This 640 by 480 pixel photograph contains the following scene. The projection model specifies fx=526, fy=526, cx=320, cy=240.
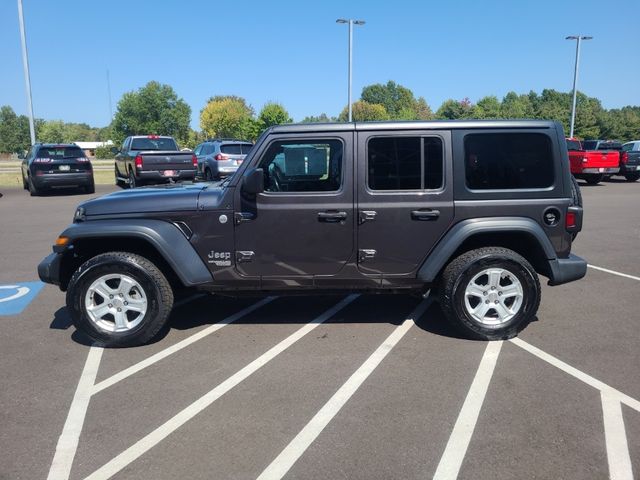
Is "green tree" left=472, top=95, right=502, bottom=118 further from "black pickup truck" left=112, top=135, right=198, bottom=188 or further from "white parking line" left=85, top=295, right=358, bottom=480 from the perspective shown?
"white parking line" left=85, top=295, right=358, bottom=480

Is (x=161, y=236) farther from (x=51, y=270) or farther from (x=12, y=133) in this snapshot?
(x=12, y=133)

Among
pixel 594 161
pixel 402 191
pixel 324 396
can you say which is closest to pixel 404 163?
pixel 402 191

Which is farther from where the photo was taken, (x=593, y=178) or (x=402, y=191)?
(x=593, y=178)

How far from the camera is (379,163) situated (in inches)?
177

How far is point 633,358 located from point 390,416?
2.23 m

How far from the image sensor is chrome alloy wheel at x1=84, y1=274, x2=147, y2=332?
4477mm

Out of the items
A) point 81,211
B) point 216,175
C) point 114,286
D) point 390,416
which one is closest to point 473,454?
point 390,416

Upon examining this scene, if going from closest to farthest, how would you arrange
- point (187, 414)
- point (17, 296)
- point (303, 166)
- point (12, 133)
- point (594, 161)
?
point (187, 414) → point (303, 166) → point (17, 296) → point (594, 161) → point (12, 133)

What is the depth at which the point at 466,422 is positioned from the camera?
10.7ft

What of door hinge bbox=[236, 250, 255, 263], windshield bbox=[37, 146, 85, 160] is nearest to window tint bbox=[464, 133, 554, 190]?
door hinge bbox=[236, 250, 255, 263]

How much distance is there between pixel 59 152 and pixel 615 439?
17.4 m

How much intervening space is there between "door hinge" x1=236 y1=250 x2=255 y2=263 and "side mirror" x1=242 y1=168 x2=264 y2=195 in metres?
0.53

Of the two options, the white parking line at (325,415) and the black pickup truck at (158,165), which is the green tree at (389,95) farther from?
the white parking line at (325,415)

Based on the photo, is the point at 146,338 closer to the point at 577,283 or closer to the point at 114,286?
the point at 114,286
